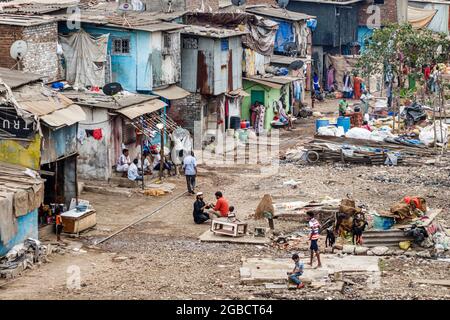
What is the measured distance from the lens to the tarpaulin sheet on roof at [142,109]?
33.2m

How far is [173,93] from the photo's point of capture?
3900 centimetres

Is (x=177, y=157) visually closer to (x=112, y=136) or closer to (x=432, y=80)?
(x=112, y=136)

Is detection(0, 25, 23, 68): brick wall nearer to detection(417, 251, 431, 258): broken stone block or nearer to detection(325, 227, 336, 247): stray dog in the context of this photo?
detection(325, 227, 336, 247): stray dog

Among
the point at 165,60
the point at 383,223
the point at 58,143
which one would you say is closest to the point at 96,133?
the point at 58,143

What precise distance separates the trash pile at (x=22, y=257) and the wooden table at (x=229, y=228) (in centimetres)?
437

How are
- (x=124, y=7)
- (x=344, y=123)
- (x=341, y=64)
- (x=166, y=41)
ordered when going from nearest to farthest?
(x=166, y=41) → (x=124, y=7) → (x=344, y=123) → (x=341, y=64)

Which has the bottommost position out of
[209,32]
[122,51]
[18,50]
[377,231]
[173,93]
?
[377,231]

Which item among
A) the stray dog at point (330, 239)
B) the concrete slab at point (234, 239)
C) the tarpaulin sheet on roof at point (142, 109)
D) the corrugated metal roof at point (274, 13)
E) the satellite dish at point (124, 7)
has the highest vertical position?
the satellite dish at point (124, 7)

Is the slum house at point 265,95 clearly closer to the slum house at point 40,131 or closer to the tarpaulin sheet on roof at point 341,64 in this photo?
the tarpaulin sheet on roof at point 341,64

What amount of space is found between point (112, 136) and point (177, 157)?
3408mm

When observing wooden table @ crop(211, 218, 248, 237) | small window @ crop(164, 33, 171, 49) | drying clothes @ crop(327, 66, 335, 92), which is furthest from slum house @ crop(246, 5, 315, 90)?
wooden table @ crop(211, 218, 248, 237)

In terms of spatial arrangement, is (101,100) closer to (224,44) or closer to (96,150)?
(96,150)

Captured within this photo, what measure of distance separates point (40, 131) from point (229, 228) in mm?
5146

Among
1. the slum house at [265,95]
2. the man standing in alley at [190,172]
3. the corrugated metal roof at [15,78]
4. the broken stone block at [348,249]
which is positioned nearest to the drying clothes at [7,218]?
the corrugated metal roof at [15,78]
